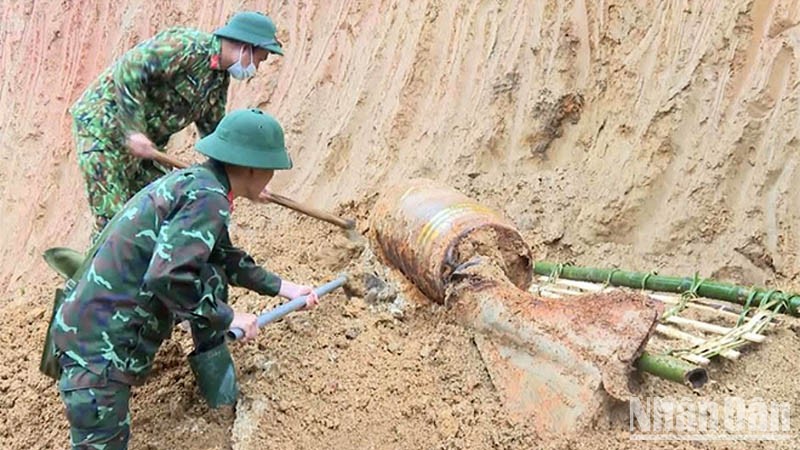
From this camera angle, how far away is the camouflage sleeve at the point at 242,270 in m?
2.64

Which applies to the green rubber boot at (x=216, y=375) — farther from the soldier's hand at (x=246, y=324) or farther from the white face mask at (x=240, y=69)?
the white face mask at (x=240, y=69)

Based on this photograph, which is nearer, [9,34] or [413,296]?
[413,296]

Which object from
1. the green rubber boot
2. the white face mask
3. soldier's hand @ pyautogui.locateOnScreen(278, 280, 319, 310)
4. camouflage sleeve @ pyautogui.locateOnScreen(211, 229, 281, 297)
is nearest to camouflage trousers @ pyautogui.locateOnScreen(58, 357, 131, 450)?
the green rubber boot

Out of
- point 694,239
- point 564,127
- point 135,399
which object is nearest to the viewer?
point 135,399

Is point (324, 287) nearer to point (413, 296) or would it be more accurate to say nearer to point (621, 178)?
point (413, 296)

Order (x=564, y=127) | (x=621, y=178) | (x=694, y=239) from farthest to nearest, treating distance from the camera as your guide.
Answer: (x=564, y=127)
(x=621, y=178)
(x=694, y=239)

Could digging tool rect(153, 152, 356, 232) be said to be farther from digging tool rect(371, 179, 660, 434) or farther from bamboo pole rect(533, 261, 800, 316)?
bamboo pole rect(533, 261, 800, 316)

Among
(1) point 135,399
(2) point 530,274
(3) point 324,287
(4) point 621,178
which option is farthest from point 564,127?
(1) point 135,399

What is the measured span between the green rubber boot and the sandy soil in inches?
3.2

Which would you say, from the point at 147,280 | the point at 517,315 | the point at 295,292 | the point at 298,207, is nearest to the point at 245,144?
the point at 147,280

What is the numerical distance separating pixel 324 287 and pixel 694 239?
2.06 meters

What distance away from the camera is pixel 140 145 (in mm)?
3457

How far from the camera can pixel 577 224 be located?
14.9 feet

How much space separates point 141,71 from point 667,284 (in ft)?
8.21
